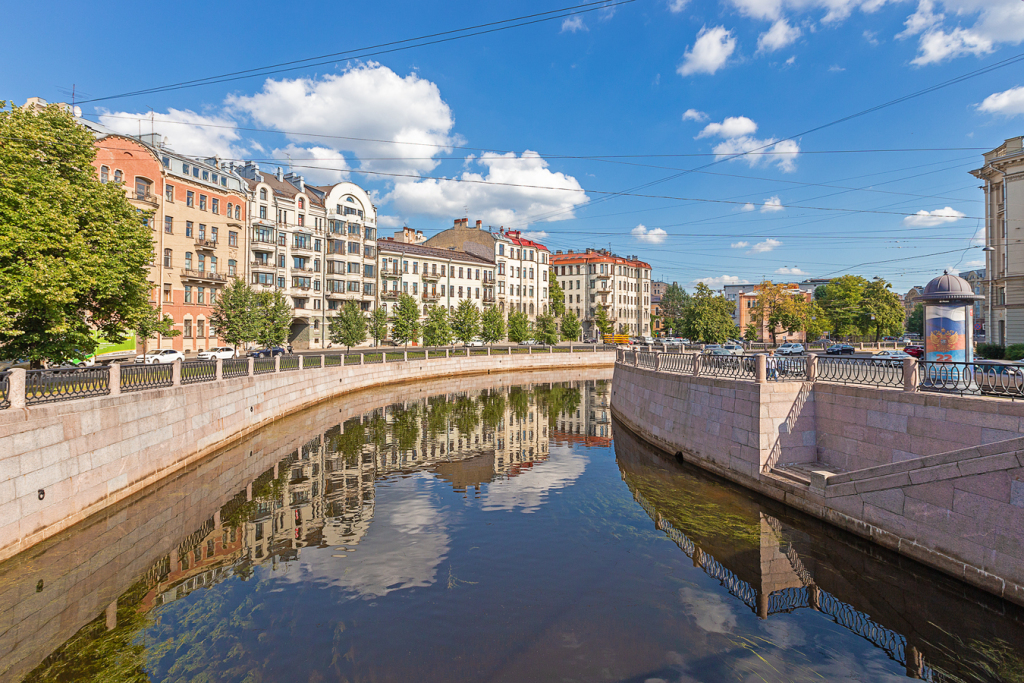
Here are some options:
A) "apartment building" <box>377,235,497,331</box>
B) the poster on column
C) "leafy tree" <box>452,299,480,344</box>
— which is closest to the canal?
the poster on column

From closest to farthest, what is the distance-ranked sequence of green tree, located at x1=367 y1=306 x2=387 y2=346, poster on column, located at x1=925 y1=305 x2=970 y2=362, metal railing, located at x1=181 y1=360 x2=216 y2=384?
poster on column, located at x1=925 y1=305 x2=970 y2=362 → metal railing, located at x1=181 y1=360 x2=216 y2=384 → green tree, located at x1=367 y1=306 x2=387 y2=346

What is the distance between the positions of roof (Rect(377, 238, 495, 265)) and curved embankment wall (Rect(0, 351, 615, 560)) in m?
46.3

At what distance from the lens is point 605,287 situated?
9750cm

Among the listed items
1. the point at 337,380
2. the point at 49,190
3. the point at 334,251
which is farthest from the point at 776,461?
the point at 334,251

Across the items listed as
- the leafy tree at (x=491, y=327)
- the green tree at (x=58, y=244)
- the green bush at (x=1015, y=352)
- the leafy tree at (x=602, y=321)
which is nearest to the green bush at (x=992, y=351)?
the green bush at (x=1015, y=352)

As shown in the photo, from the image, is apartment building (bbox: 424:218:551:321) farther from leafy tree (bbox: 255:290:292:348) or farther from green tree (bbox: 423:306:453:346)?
leafy tree (bbox: 255:290:292:348)

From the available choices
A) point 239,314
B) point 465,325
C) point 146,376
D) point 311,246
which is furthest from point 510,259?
point 146,376

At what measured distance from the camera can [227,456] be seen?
1830 cm

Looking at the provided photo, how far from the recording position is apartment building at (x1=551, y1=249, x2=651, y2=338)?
97.8 metres

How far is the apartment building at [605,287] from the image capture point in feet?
321

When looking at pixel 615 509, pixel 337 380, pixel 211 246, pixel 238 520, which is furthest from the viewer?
pixel 211 246

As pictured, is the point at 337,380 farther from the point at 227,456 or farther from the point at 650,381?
the point at 650,381

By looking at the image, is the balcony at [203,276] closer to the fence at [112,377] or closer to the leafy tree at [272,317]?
the leafy tree at [272,317]

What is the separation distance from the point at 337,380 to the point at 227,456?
1622 centimetres
